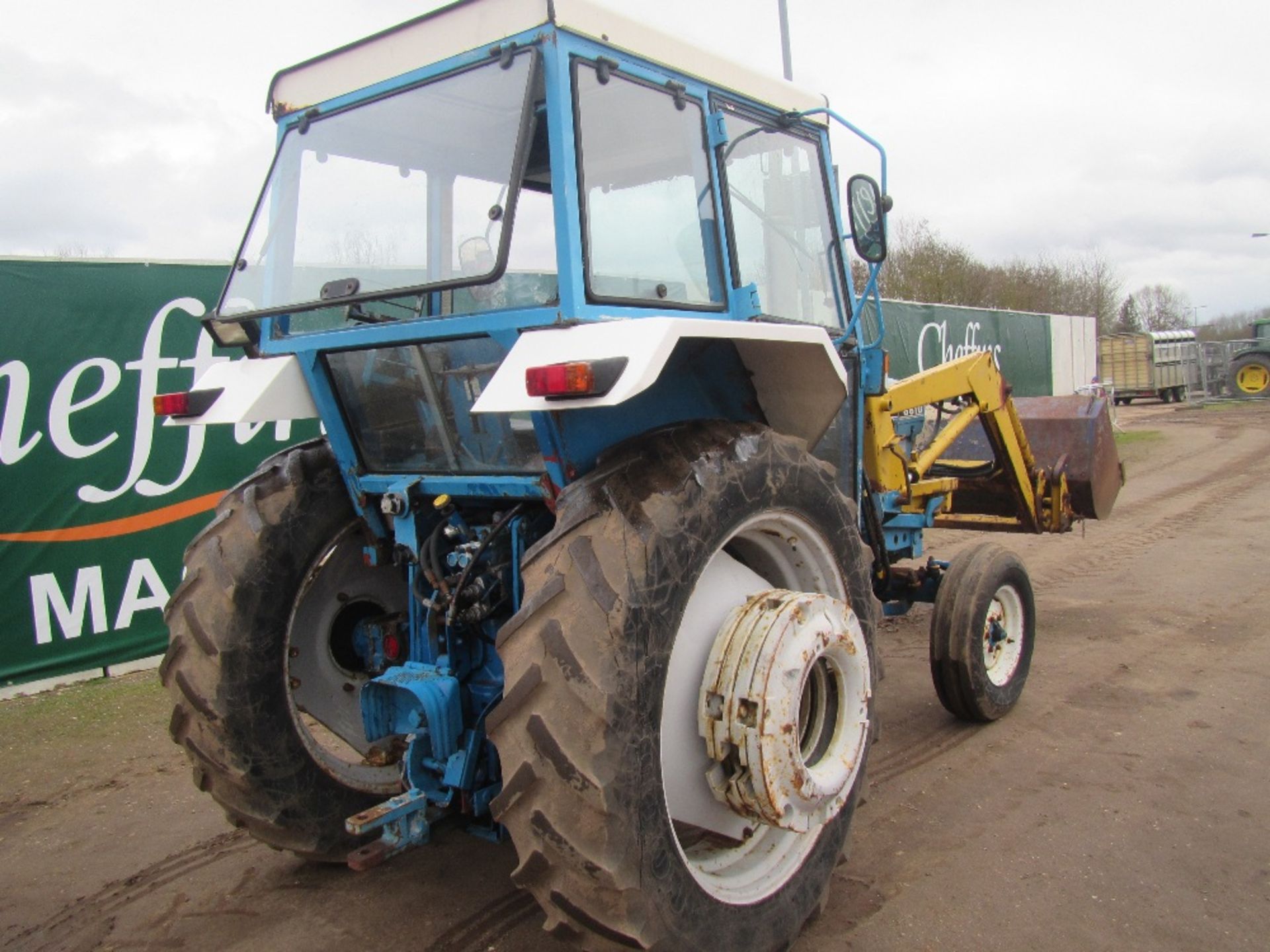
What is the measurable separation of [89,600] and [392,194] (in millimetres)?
4234

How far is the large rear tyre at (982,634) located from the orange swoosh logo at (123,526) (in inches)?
165

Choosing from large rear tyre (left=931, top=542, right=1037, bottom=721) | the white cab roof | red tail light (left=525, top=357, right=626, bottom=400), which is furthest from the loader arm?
red tail light (left=525, top=357, right=626, bottom=400)

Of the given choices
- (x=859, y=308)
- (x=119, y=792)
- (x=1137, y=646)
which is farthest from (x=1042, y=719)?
(x=119, y=792)

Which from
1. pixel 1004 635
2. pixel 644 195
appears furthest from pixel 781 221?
pixel 1004 635

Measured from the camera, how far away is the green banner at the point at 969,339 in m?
13.9

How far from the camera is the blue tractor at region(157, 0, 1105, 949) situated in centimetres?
234

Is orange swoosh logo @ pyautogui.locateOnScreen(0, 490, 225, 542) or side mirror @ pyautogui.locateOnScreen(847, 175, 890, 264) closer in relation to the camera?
side mirror @ pyautogui.locateOnScreen(847, 175, 890, 264)

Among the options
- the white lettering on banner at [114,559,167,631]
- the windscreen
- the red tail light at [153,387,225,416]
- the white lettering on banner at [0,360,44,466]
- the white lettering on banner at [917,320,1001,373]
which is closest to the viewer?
the windscreen

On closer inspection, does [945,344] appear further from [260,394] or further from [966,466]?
[260,394]

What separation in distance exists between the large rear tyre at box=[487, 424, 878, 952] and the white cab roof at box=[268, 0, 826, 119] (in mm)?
1163

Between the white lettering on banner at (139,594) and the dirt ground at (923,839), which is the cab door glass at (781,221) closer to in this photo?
the dirt ground at (923,839)

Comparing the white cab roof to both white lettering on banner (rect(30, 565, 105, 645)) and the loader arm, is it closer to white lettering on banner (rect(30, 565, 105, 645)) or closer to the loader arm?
the loader arm

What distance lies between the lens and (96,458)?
6.18 metres

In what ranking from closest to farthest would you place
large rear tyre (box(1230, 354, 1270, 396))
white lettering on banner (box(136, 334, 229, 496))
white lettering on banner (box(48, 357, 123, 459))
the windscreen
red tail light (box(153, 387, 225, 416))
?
the windscreen, red tail light (box(153, 387, 225, 416)), white lettering on banner (box(48, 357, 123, 459)), white lettering on banner (box(136, 334, 229, 496)), large rear tyre (box(1230, 354, 1270, 396))
